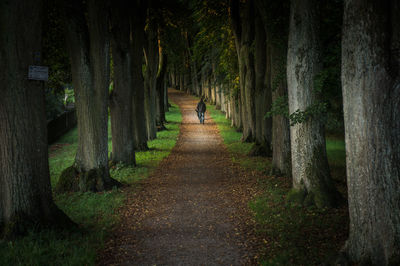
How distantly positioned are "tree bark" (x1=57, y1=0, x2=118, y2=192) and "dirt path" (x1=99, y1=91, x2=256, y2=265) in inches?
51.5

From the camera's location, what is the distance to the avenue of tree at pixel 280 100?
169 inches

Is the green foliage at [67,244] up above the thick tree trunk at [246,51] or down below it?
below

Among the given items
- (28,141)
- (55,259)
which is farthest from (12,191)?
(55,259)

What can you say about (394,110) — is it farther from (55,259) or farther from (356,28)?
(55,259)

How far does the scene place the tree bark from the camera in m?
9.46

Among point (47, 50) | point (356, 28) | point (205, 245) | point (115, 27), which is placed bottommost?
point (205, 245)

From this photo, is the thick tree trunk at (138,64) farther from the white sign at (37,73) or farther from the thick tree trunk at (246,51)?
the white sign at (37,73)

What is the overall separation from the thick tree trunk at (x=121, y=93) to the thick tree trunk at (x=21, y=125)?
6.72m

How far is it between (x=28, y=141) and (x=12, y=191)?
0.86 meters

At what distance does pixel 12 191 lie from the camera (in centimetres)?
584

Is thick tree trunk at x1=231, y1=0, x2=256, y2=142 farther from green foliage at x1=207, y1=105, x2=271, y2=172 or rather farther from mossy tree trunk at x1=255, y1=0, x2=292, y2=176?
mossy tree trunk at x1=255, y1=0, x2=292, y2=176

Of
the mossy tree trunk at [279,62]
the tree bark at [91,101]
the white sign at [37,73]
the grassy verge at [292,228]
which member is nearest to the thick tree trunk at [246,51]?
the mossy tree trunk at [279,62]

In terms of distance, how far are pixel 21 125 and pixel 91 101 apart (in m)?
3.99

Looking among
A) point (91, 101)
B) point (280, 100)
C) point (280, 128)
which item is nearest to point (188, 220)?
point (280, 100)
